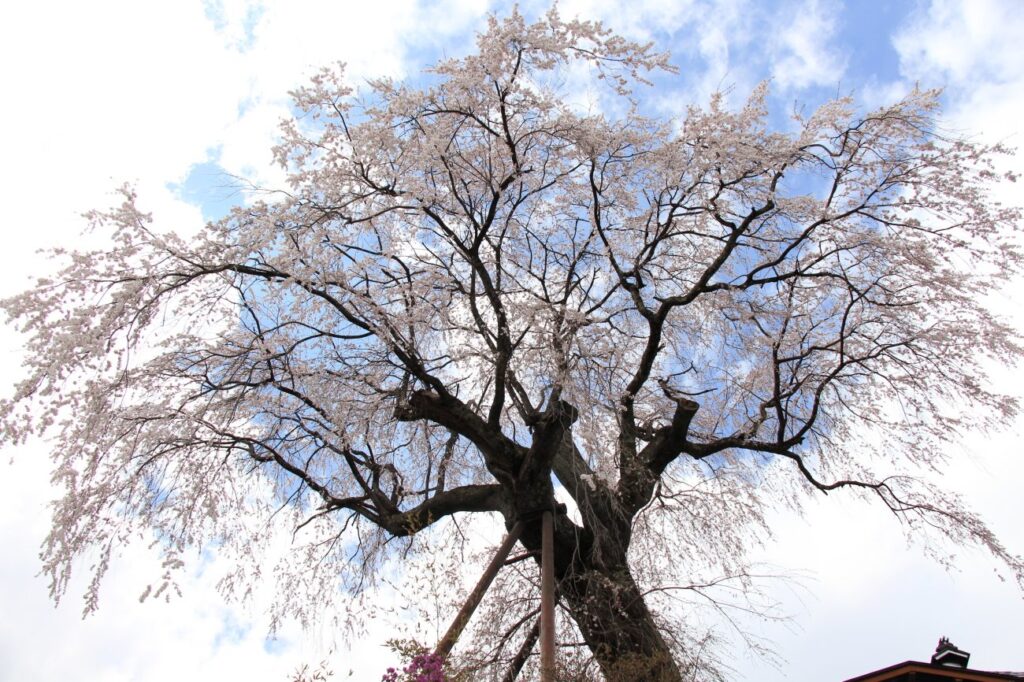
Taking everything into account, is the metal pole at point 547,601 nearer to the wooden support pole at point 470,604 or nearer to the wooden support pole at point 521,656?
the wooden support pole at point 470,604

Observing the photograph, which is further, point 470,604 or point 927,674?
point 927,674

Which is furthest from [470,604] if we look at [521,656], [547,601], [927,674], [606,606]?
[927,674]

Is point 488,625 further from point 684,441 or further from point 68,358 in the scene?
point 68,358

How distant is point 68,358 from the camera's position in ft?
22.7

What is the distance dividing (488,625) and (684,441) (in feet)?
10.0

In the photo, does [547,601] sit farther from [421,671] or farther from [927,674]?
[927,674]

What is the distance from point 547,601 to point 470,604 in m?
0.74

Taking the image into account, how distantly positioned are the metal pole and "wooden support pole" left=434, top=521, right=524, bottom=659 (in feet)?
1.18

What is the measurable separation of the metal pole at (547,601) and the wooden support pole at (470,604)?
0.36 metres

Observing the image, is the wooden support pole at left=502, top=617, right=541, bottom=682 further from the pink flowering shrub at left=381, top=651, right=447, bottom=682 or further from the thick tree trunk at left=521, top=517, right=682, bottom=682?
the pink flowering shrub at left=381, top=651, right=447, bottom=682

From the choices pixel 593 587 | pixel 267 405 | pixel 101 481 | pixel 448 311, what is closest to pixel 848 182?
pixel 448 311

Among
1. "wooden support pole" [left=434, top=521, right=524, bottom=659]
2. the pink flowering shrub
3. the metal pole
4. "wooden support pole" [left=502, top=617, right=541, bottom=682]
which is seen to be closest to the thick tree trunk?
the metal pole

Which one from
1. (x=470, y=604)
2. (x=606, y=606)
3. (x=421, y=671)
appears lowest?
(x=421, y=671)

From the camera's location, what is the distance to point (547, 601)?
7.20m
